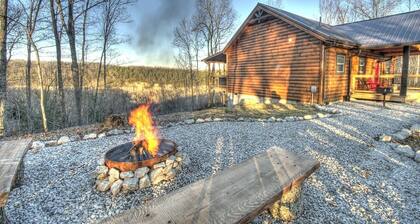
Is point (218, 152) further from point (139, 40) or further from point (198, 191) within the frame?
point (139, 40)

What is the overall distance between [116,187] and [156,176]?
51cm

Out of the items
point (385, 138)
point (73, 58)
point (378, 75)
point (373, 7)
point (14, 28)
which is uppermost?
point (373, 7)

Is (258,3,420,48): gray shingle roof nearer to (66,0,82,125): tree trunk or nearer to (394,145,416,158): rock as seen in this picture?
(394,145,416,158): rock

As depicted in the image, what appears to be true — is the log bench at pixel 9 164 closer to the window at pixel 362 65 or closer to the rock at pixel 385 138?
the rock at pixel 385 138

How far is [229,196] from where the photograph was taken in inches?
71.9

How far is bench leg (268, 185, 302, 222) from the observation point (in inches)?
91.6

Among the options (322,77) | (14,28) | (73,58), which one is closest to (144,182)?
(73,58)

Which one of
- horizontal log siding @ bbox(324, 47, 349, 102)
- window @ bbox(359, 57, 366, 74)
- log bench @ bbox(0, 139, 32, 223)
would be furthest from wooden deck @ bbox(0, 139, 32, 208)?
window @ bbox(359, 57, 366, 74)

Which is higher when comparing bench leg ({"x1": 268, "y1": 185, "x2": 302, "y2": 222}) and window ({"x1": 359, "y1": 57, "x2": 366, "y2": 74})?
window ({"x1": 359, "y1": 57, "x2": 366, "y2": 74})

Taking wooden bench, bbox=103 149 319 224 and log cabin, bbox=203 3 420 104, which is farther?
log cabin, bbox=203 3 420 104

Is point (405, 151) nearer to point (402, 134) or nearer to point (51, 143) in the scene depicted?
point (402, 134)

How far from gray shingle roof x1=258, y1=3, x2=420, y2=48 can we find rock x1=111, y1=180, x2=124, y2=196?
29.7 ft

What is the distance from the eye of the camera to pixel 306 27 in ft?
30.6

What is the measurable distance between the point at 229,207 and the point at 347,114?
7.44 m
